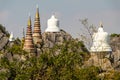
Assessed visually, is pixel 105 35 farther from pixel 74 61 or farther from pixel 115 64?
pixel 74 61

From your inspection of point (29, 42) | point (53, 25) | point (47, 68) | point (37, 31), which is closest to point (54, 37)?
point (37, 31)

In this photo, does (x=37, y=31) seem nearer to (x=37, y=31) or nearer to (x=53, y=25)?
(x=37, y=31)

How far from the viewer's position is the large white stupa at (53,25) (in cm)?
6238

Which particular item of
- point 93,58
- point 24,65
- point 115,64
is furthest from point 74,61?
point 115,64

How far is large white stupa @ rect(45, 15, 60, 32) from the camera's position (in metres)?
62.4

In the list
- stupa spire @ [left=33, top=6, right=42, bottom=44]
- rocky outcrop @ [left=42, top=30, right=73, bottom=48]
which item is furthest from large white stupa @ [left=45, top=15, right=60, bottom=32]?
stupa spire @ [left=33, top=6, right=42, bottom=44]

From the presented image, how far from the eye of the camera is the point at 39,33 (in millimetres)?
59500

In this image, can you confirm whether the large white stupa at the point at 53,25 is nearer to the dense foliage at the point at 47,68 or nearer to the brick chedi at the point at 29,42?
the brick chedi at the point at 29,42

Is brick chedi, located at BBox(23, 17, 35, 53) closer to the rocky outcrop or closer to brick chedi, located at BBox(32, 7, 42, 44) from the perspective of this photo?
brick chedi, located at BBox(32, 7, 42, 44)

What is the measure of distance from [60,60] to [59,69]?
24.6 inches

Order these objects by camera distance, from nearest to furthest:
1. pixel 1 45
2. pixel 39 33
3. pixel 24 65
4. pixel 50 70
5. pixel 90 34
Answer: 1. pixel 50 70
2. pixel 24 65
3. pixel 90 34
4. pixel 1 45
5. pixel 39 33

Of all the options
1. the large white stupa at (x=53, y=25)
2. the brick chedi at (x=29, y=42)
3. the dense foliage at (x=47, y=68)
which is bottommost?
the dense foliage at (x=47, y=68)

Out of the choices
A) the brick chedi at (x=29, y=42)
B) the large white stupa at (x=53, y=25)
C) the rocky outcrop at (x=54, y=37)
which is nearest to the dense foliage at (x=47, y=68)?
the brick chedi at (x=29, y=42)

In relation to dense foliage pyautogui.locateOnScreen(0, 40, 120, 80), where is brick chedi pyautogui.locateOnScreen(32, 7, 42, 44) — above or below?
above
